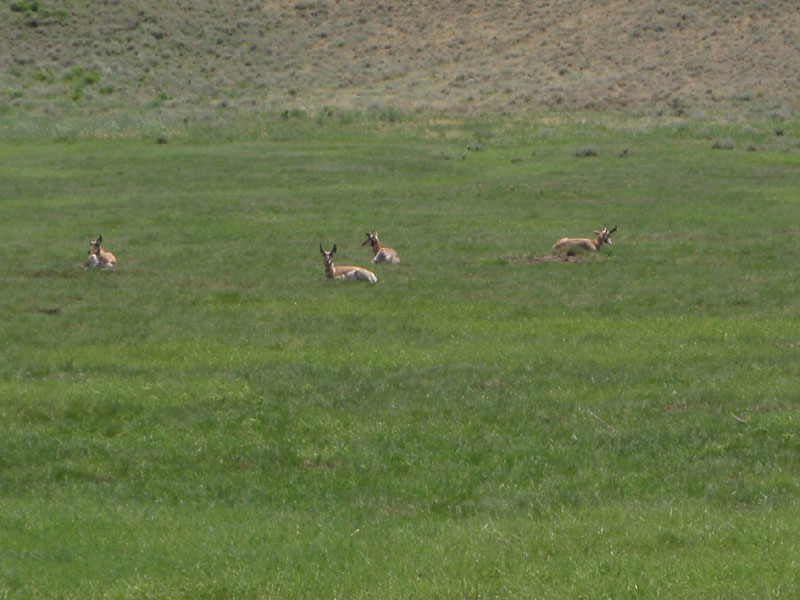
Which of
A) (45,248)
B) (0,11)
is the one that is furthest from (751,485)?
(0,11)

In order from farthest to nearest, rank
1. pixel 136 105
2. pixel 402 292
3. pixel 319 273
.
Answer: pixel 136 105 < pixel 319 273 < pixel 402 292

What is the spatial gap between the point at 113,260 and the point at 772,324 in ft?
47.7

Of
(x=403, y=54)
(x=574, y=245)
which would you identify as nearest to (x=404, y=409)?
(x=574, y=245)

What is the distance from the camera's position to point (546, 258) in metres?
27.9

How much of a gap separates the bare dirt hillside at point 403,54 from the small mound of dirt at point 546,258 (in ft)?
124

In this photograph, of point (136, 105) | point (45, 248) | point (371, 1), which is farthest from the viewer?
point (371, 1)

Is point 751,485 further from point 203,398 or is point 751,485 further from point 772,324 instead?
point 772,324

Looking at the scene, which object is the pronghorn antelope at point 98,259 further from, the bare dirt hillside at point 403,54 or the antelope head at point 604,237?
the bare dirt hillside at point 403,54

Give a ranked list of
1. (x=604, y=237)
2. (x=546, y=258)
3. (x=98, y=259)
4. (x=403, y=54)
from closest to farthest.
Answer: (x=98, y=259), (x=546, y=258), (x=604, y=237), (x=403, y=54)

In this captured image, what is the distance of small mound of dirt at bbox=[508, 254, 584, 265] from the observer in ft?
89.9

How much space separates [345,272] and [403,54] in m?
63.1

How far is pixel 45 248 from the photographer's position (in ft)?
98.6

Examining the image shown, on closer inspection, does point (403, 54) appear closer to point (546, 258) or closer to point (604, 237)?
point (604, 237)

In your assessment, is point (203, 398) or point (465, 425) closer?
point (465, 425)
